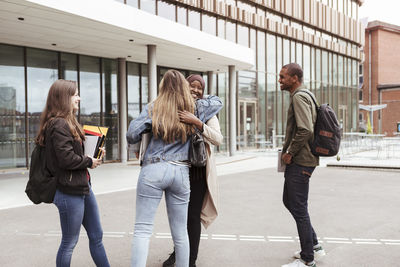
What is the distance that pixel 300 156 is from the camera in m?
3.50

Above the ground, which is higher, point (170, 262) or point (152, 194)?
point (152, 194)

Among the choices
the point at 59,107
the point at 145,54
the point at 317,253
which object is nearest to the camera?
the point at 59,107

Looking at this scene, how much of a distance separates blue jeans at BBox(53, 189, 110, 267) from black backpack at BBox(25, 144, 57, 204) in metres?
0.07

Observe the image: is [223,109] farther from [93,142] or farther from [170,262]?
[93,142]

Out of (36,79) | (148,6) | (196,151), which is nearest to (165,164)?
(196,151)

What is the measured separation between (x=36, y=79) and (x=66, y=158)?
10.9 meters

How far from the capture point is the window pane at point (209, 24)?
17.4m

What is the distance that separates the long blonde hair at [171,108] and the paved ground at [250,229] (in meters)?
1.72

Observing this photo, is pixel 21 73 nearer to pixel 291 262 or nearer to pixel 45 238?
pixel 45 238

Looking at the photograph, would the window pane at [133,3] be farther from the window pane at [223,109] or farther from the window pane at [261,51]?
the window pane at [261,51]

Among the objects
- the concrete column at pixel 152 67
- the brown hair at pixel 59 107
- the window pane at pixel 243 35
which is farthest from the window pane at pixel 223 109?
the brown hair at pixel 59 107

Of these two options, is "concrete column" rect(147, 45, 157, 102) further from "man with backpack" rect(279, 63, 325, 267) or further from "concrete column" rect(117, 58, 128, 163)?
"man with backpack" rect(279, 63, 325, 267)

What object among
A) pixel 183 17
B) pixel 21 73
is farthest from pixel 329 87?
pixel 21 73

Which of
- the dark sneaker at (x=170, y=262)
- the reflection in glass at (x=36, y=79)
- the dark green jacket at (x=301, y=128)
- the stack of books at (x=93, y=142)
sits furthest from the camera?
the reflection in glass at (x=36, y=79)
